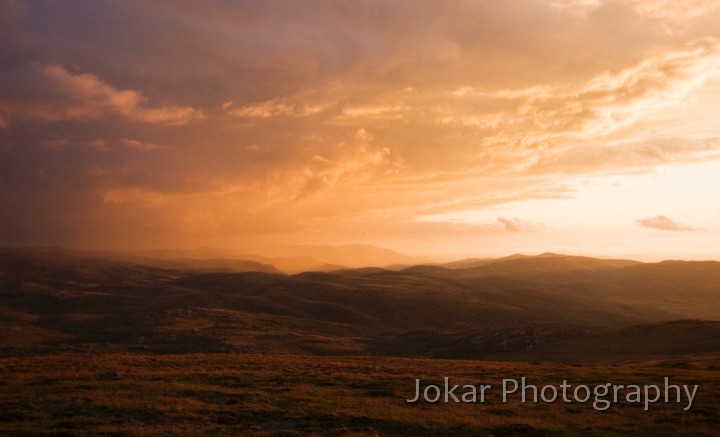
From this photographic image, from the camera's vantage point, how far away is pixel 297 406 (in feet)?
95.9

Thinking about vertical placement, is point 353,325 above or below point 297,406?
below

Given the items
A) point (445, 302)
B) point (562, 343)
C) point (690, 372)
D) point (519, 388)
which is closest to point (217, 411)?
point (519, 388)

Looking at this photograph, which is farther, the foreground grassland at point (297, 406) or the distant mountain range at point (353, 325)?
the distant mountain range at point (353, 325)

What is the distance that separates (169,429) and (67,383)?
16.6 meters

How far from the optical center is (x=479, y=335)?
315 feet

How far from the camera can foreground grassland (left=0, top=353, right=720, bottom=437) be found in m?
24.4

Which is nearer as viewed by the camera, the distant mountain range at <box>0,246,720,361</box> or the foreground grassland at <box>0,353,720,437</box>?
the foreground grassland at <box>0,353,720,437</box>

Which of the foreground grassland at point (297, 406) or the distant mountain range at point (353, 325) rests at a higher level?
the foreground grassland at point (297, 406)

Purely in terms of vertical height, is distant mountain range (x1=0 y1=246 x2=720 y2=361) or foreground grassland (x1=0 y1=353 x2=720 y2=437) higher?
foreground grassland (x1=0 y1=353 x2=720 y2=437)

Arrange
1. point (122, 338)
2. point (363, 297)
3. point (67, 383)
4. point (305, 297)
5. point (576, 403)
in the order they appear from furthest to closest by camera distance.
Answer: point (305, 297), point (363, 297), point (122, 338), point (67, 383), point (576, 403)

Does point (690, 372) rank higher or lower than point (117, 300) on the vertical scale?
higher

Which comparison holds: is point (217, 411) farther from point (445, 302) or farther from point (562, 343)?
point (445, 302)

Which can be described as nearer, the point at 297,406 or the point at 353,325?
the point at 297,406

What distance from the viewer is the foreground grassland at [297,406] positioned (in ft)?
79.9
